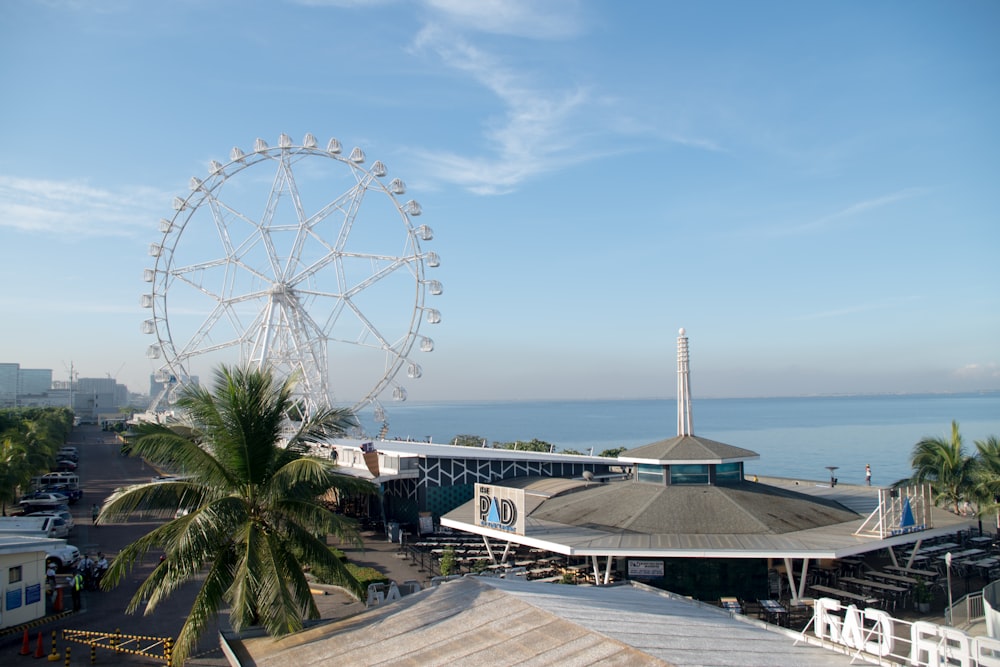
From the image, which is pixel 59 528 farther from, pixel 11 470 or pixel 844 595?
pixel 844 595

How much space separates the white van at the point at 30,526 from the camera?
93.1 ft

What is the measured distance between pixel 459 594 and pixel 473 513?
1429 centimetres

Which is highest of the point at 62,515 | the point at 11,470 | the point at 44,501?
the point at 11,470

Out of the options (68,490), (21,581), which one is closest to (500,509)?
(21,581)

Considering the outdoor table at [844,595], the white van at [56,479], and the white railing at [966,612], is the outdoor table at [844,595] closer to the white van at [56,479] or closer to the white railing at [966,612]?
the white railing at [966,612]

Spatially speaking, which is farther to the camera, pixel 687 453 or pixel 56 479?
pixel 56 479

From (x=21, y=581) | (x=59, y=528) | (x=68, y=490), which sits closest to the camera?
(x=21, y=581)

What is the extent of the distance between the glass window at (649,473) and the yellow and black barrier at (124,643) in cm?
1650

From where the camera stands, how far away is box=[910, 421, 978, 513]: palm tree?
106 feet

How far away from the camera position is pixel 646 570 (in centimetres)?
2159

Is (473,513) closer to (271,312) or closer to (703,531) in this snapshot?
(703,531)

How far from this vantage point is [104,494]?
1965 inches

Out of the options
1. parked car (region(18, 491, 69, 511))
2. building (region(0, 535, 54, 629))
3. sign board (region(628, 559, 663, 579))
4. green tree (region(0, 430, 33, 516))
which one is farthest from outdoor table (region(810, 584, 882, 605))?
parked car (region(18, 491, 69, 511))

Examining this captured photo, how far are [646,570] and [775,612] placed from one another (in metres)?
3.80
